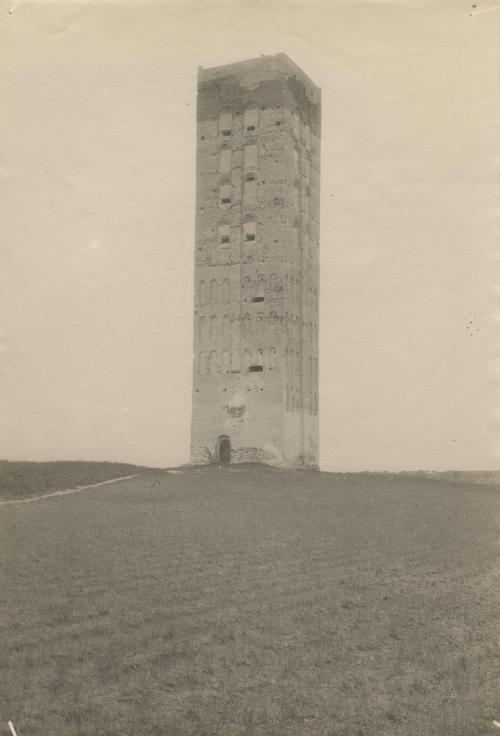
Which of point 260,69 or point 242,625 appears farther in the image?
point 260,69

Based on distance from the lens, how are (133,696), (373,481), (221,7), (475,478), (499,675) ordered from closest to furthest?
(133,696), (499,675), (221,7), (373,481), (475,478)

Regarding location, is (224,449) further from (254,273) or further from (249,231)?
(249,231)

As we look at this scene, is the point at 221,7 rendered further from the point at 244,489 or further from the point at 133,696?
the point at 244,489

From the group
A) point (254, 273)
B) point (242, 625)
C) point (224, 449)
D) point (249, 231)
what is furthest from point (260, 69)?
point (242, 625)

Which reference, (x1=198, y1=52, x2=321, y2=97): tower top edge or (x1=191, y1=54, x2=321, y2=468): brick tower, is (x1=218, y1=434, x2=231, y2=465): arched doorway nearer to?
(x1=191, y1=54, x2=321, y2=468): brick tower

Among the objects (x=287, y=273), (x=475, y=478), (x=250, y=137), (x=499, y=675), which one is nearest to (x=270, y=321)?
(x=287, y=273)

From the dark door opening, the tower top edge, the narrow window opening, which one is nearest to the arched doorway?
the dark door opening
